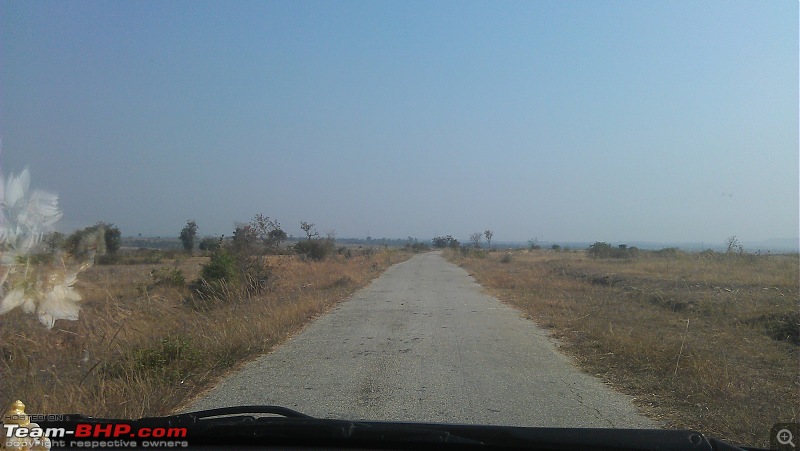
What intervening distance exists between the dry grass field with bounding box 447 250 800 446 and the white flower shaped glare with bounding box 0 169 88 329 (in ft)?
18.4

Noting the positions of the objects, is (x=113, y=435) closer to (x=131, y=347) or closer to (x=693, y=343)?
(x=131, y=347)

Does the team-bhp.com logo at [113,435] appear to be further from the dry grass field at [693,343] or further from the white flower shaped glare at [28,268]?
the dry grass field at [693,343]

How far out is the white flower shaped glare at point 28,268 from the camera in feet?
12.5

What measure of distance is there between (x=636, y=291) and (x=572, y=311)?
723 cm

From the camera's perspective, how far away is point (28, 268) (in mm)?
4234

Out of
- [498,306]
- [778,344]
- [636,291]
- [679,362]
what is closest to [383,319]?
[498,306]

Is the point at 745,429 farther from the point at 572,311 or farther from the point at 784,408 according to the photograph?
the point at 572,311

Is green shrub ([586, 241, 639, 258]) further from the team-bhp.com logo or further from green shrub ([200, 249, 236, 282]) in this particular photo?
the team-bhp.com logo

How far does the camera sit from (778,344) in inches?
446

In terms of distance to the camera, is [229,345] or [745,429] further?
[229,345]

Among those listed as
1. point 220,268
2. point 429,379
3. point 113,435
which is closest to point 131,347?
point 429,379

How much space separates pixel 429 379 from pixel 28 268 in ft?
16.2

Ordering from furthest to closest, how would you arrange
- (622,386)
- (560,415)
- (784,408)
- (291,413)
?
(622,386)
(784,408)
(560,415)
(291,413)

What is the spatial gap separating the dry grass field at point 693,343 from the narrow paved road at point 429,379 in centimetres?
61
